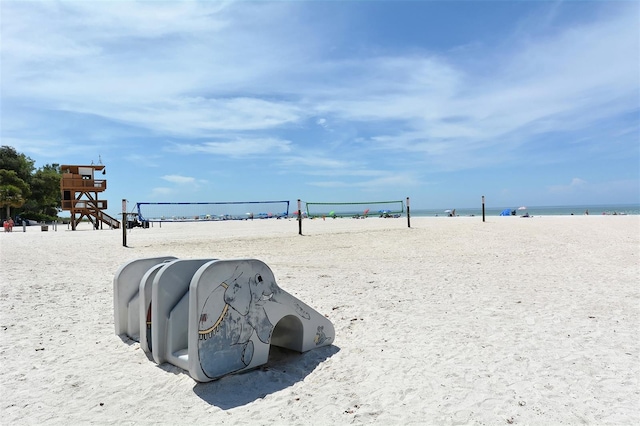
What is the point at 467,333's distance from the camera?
4.23m

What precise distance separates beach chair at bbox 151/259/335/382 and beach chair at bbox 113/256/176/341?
3.43 ft

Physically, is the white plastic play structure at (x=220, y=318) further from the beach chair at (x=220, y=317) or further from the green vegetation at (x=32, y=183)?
the green vegetation at (x=32, y=183)

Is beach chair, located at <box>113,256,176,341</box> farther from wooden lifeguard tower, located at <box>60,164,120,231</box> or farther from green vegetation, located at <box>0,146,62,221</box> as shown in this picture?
green vegetation, located at <box>0,146,62,221</box>

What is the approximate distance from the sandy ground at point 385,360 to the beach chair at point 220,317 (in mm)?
156

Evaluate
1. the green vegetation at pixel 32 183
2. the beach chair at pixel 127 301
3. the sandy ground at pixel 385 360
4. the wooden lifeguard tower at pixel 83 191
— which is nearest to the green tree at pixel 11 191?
the green vegetation at pixel 32 183

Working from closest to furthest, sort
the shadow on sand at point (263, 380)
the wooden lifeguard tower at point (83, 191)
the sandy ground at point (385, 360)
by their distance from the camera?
the sandy ground at point (385, 360) < the shadow on sand at point (263, 380) < the wooden lifeguard tower at point (83, 191)

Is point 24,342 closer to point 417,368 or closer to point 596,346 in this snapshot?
point 417,368

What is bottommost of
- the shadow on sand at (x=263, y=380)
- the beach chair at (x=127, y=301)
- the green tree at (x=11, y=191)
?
the shadow on sand at (x=263, y=380)

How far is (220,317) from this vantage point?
320cm

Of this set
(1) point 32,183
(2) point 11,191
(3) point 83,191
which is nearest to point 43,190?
(1) point 32,183

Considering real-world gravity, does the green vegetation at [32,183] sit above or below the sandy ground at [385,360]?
above

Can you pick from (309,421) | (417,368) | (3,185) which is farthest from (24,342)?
(3,185)

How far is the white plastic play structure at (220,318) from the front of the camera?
10.2 ft

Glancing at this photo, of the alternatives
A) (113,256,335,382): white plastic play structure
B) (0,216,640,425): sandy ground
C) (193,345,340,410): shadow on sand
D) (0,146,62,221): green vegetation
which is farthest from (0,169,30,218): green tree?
(193,345,340,410): shadow on sand
